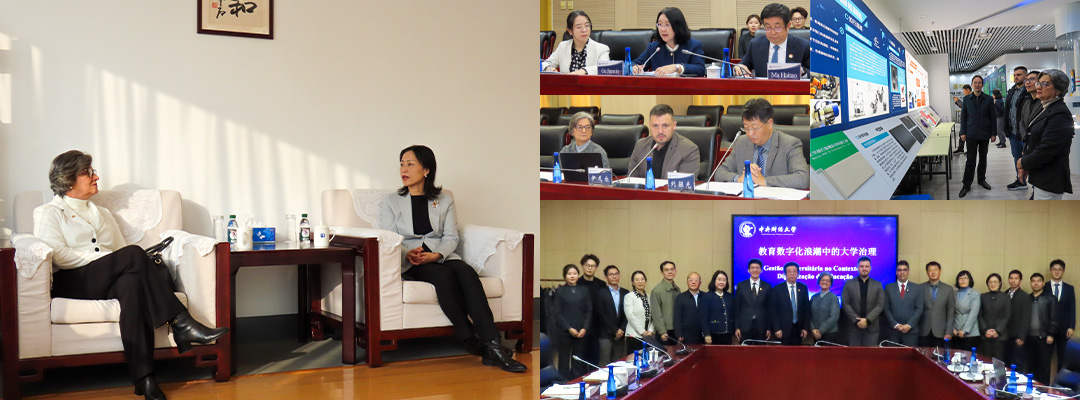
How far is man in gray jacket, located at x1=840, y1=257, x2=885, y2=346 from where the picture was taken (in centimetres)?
128

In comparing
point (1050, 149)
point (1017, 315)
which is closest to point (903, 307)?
point (1017, 315)

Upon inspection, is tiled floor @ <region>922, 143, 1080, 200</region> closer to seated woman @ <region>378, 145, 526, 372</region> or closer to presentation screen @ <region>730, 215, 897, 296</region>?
presentation screen @ <region>730, 215, 897, 296</region>

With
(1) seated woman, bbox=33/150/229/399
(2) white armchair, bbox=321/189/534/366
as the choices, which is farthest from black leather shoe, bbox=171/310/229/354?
(2) white armchair, bbox=321/189/534/366

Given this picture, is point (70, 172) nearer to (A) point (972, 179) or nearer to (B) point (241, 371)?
(B) point (241, 371)

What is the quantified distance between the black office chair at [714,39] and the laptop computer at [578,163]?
159 millimetres

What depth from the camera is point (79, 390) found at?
9.60ft

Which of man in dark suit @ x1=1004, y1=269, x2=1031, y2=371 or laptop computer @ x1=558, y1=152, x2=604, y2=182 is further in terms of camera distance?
man in dark suit @ x1=1004, y1=269, x2=1031, y2=371

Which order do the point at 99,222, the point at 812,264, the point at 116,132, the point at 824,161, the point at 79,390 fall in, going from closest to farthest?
the point at 824,161 → the point at 812,264 → the point at 79,390 → the point at 99,222 → the point at 116,132

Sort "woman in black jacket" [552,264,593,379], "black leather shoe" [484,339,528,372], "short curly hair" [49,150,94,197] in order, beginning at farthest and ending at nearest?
"black leather shoe" [484,339,528,372] < "short curly hair" [49,150,94,197] < "woman in black jacket" [552,264,593,379]

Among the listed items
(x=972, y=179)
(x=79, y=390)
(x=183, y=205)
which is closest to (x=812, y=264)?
(x=972, y=179)

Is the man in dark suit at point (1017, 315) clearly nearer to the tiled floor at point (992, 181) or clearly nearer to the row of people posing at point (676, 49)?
the tiled floor at point (992, 181)

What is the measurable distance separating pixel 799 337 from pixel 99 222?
2.78 metres

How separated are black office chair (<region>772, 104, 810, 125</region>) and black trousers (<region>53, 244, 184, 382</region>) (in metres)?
2.58

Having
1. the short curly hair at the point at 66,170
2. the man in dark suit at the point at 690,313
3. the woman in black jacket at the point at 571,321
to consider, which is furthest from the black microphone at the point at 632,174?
the short curly hair at the point at 66,170
